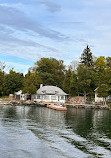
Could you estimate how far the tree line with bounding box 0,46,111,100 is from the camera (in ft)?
275

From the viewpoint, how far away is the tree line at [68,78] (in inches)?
3297

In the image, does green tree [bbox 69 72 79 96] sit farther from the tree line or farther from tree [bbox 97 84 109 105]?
tree [bbox 97 84 109 105]

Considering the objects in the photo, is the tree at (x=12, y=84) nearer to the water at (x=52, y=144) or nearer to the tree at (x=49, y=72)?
the tree at (x=49, y=72)

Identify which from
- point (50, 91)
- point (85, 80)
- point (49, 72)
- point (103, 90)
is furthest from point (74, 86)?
point (49, 72)

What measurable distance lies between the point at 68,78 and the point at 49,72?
58.3 feet

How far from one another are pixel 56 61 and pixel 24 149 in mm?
93773

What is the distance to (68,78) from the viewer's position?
302ft

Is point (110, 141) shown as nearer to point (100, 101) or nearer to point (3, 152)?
point (3, 152)

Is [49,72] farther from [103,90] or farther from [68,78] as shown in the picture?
[103,90]

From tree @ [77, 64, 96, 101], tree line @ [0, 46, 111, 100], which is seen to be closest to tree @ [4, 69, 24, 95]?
tree line @ [0, 46, 111, 100]

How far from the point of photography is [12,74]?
104000 millimetres

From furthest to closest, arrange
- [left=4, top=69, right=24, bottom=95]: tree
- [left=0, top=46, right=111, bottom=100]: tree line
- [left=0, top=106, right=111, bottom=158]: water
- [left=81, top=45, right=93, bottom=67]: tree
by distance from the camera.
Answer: [left=81, top=45, right=93, bottom=67]: tree → [left=4, top=69, right=24, bottom=95]: tree → [left=0, top=46, right=111, bottom=100]: tree line → [left=0, top=106, right=111, bottom=158]: water

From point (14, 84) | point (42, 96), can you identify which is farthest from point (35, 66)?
point (42, 96)

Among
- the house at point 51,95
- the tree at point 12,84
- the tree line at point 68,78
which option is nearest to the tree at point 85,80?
the tree line at point 68,78
